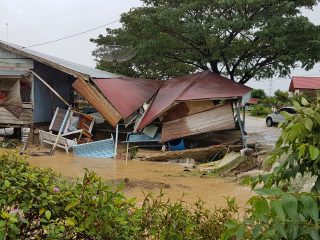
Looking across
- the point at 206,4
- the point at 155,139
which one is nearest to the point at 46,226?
the point at 155,139

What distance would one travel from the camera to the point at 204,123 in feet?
47.9

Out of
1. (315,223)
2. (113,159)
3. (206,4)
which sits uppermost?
(206,4)

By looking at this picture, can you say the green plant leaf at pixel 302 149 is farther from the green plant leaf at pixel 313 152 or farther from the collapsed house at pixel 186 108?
the collapsed house at pixel 186 108

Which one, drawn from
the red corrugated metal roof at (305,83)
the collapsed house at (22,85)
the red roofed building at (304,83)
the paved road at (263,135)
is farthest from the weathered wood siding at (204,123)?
the red corrugated metal roof at (305,83)

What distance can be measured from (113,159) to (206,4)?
8855mm

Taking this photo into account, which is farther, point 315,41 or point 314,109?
point 315,41

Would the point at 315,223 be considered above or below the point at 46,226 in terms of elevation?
above

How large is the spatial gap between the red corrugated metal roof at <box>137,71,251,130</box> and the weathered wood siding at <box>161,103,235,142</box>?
0.55m

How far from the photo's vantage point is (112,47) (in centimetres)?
2117

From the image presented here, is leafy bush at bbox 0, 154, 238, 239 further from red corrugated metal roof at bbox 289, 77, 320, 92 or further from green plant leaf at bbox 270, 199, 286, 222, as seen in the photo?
red corrugated metal roof at bbox 289, 77, 320, 92

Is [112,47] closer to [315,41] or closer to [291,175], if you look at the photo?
[315,41]

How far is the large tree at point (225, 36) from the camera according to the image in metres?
17.5

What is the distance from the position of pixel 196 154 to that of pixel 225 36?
7.99 m

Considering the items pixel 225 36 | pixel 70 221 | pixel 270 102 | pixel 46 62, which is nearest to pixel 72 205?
pixel 70 221
